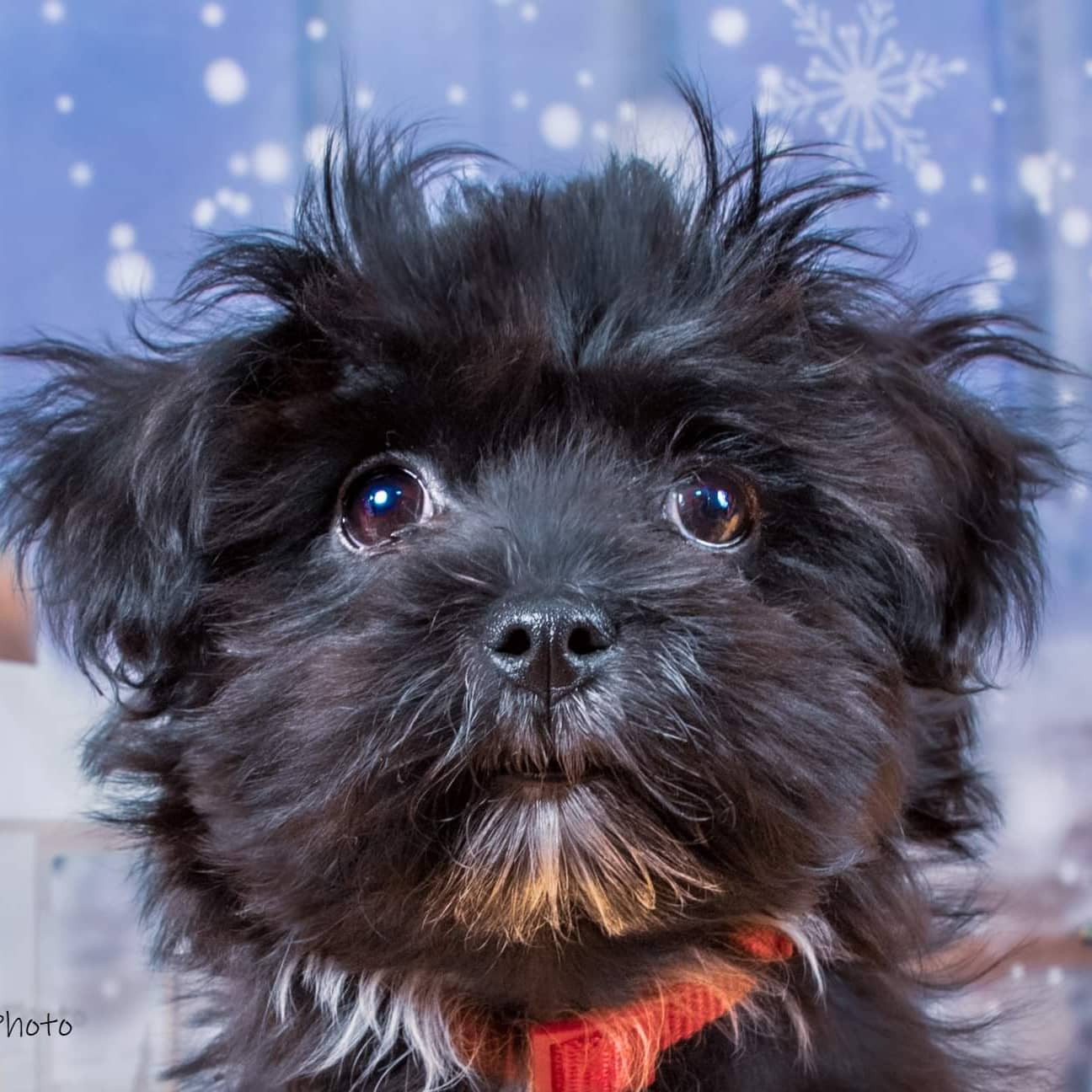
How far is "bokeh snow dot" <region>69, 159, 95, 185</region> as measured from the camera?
2.80m

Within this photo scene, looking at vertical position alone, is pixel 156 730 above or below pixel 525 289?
below

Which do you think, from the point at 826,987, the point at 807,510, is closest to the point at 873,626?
the point at 807,510

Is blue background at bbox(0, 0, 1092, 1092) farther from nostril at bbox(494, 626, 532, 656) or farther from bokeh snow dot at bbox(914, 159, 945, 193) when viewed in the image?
nostril at bbox(494, 626, 532, 656)

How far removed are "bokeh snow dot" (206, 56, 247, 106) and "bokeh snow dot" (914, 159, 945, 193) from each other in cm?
157

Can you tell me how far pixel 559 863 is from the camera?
1.35 meters

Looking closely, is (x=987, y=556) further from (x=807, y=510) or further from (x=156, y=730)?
(x=156, y=730)

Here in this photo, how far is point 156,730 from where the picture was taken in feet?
5.87

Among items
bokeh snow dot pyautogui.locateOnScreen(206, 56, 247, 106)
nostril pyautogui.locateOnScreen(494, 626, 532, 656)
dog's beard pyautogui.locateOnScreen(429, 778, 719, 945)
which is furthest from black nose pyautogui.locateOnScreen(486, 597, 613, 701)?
bokeh snow dot pyautogui.locateOnScreen(206, 56, 247, 106)

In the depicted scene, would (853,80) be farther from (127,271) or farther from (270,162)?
(127,271)

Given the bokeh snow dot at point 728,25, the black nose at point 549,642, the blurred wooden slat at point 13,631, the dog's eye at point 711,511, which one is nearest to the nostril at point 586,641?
the black nose at point 549,642

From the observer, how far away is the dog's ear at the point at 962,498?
1760 mm

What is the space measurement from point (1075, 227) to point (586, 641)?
2.22 meters

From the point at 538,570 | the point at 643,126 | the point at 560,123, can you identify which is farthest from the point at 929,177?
the point at 538,570

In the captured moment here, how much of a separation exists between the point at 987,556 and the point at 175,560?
1150 mm
